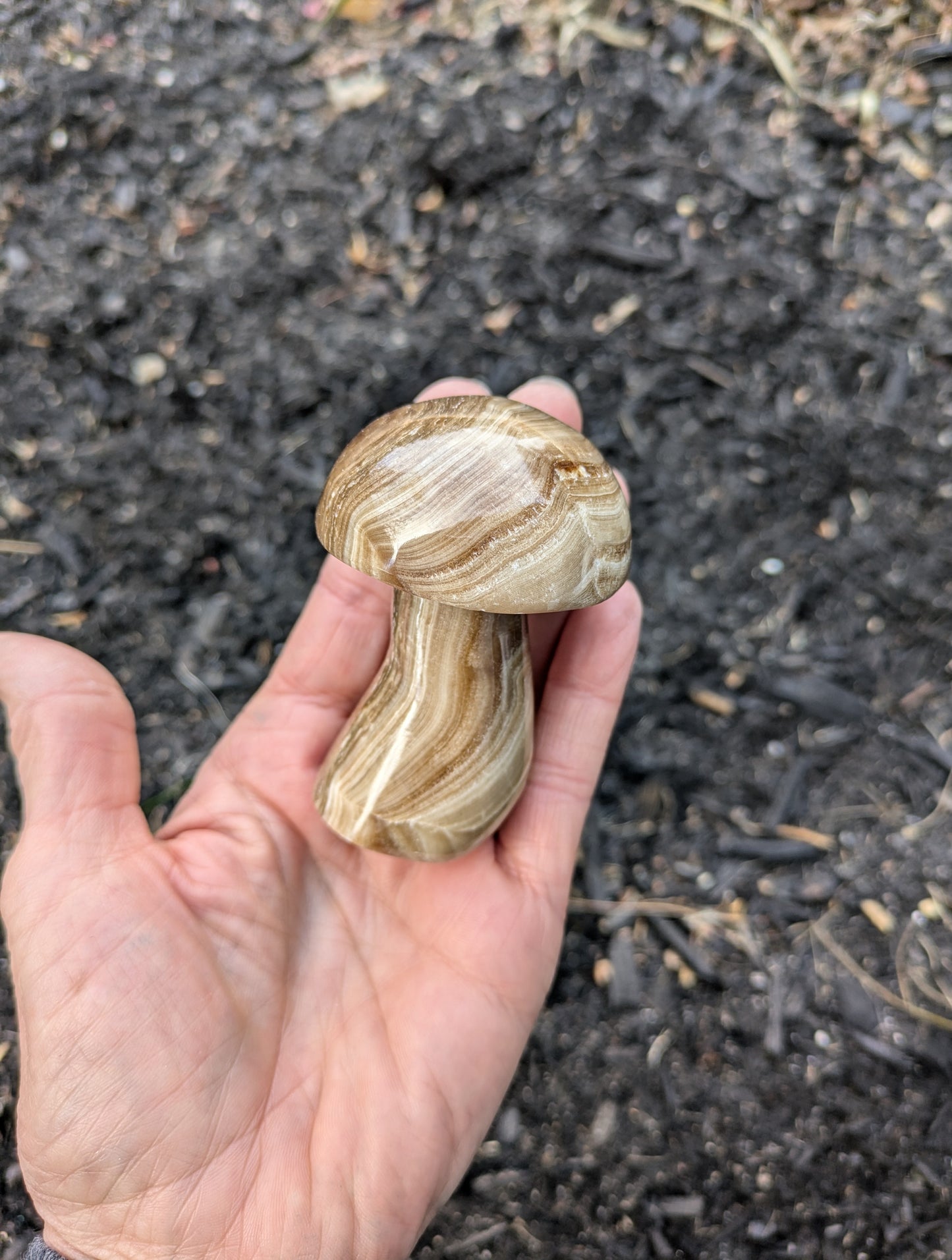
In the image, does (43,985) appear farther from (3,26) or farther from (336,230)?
(3,26)

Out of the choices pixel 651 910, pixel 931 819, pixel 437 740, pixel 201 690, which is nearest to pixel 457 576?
pixel 437 740

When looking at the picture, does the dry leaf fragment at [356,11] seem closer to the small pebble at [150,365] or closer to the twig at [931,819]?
the small pebble at [150,365]

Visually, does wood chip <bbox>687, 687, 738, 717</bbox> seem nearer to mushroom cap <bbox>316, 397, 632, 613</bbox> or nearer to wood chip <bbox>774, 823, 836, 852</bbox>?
wood chip <bbox>774, 823, 836, 852</bbox>

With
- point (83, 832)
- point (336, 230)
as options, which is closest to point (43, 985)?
point (83, 832)

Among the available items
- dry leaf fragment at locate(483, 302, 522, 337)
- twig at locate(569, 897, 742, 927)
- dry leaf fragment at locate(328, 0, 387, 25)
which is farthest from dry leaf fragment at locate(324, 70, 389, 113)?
twig at locate(569, 897, 742, 927)

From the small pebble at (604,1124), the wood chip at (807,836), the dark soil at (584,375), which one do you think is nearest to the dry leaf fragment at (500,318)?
the dark soil at (584,375)

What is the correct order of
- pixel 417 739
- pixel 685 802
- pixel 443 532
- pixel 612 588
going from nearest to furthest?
pixel 443 532 → pixel 612 588 → pixel 417 739 → pixel 685 802

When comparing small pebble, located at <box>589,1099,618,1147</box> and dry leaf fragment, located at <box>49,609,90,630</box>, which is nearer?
small pebble, located at <box>589,1099,618,1147</box>

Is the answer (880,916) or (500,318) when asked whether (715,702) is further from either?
(500,318)
